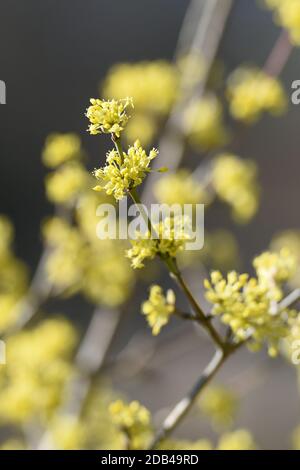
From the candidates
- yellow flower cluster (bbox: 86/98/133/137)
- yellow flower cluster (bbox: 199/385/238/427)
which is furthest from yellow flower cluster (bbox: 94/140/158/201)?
yellow flower cluster (bbox: 199/385/238/427)

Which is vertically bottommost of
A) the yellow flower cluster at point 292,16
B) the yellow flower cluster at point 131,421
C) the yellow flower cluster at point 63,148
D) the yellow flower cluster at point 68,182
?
the yellow flower cluster at point 131,421

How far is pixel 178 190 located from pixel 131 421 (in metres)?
0.62

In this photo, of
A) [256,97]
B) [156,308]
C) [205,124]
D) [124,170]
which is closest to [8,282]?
[205,124]

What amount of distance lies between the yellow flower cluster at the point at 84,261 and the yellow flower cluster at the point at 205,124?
32cm

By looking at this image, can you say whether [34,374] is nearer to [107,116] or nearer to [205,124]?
[205,124]

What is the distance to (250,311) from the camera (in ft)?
2.10

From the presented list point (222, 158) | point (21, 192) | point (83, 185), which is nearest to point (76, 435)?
point (83, 185)

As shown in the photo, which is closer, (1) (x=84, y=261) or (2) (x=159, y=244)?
(2) (x=159, y=244)

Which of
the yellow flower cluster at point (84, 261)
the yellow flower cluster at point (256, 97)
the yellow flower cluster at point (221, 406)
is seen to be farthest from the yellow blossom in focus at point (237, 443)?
the yellow flower cluster at point (256, 97)

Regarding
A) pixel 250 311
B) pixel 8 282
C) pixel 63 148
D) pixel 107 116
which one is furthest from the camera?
pixel 8 282

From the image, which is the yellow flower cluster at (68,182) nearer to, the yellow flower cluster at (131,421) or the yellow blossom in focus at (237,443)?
the yellow flower cluster at (131,421)

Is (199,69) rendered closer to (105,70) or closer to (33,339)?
(33,339)

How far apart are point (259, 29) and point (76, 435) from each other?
2.30 metres

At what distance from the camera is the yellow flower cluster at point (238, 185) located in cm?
128
